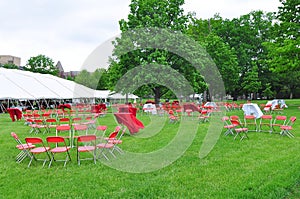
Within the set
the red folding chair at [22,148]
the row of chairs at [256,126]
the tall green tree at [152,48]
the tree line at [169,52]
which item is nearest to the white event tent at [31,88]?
the tree line at [169,52]

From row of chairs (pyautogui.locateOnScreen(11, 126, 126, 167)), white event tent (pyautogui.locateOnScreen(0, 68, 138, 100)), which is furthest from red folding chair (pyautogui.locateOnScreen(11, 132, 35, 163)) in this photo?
white event tent (pyautogui.locateOnScreen(0, 68, 138, 100))

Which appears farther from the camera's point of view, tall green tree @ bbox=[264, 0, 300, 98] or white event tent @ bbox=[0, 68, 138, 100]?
white event tent @ bbox=[0, 68, 138, 100]

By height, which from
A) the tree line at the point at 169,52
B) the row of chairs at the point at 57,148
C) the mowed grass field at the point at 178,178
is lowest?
the mowed grass field at the point at 178,178

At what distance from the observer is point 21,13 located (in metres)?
14.5

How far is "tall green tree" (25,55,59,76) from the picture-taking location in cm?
6297

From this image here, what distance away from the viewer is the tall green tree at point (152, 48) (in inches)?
933

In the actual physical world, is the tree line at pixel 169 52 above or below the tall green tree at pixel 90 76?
above

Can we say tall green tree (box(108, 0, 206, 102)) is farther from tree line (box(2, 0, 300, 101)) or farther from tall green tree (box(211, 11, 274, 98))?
tall green tree (box(211, 11, 274, 98))

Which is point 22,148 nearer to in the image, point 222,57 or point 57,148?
point 57,148

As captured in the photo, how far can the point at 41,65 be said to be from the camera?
209 feet

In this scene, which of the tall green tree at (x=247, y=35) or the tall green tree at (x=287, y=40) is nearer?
the tall green tree at (x=287, y=40)

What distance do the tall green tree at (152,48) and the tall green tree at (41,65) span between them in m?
41.5

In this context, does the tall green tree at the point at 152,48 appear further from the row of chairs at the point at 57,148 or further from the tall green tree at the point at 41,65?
the tall green tree at the point at 41,65

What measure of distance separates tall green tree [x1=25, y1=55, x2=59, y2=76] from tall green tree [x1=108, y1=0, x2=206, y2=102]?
41506mm
